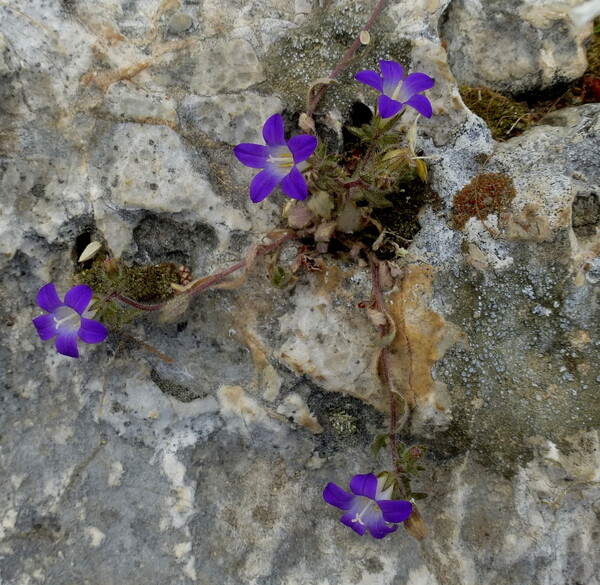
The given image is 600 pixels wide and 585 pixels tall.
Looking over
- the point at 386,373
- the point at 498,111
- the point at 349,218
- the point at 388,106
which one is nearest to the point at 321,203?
the point at 349,218

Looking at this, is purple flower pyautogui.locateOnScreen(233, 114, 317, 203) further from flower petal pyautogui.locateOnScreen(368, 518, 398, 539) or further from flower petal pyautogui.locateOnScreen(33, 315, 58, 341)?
flower petal pyautogui.locateOnScreen(368, 518, 398, 539)

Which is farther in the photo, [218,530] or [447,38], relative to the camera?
[447,38]

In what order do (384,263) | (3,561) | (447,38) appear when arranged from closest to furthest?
(3,561) < (384,263) < (447,38)

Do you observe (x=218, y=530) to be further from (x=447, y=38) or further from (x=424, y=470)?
(x=447, y=38)

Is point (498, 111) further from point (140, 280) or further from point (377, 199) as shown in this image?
point (140, 280)

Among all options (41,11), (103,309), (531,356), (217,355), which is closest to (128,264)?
(103,309)

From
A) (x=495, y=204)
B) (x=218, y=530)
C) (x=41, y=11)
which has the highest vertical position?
(x=41, y=11)
